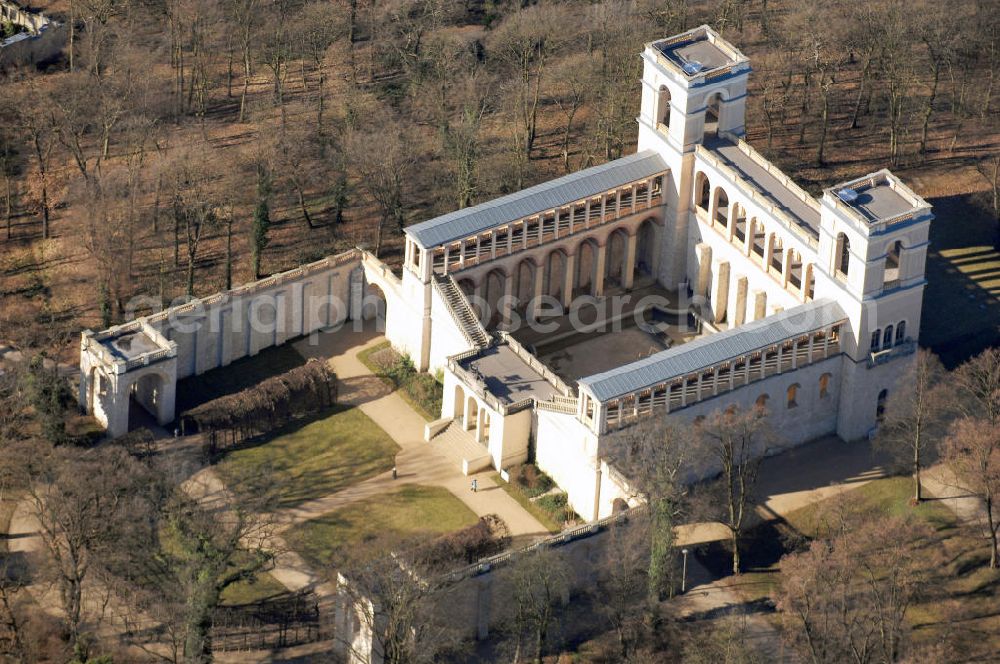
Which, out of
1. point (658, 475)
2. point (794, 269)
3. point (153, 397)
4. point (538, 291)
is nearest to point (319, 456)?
point (153, 397)

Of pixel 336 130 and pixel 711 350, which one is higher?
pixel 336 130

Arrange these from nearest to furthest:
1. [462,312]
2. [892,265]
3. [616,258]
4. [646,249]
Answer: [892,265]
[462,312]
[616,258]
[646,249]

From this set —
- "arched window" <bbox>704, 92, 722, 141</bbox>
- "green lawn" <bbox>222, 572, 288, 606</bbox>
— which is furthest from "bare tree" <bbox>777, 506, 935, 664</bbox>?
"arched window" <bbox>704, 92, 722, 141</bbox>

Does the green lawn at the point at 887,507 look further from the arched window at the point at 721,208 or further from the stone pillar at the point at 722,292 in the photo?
the arched window at the point at 721,208

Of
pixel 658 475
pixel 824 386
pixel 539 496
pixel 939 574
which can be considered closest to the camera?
pixel 658 475

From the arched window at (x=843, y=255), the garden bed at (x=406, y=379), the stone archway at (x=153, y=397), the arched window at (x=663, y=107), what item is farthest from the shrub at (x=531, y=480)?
the arched window at (x=663, y=107)

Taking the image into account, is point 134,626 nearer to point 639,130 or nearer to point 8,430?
point 8,430

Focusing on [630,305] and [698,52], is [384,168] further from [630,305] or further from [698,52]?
[698,52]
